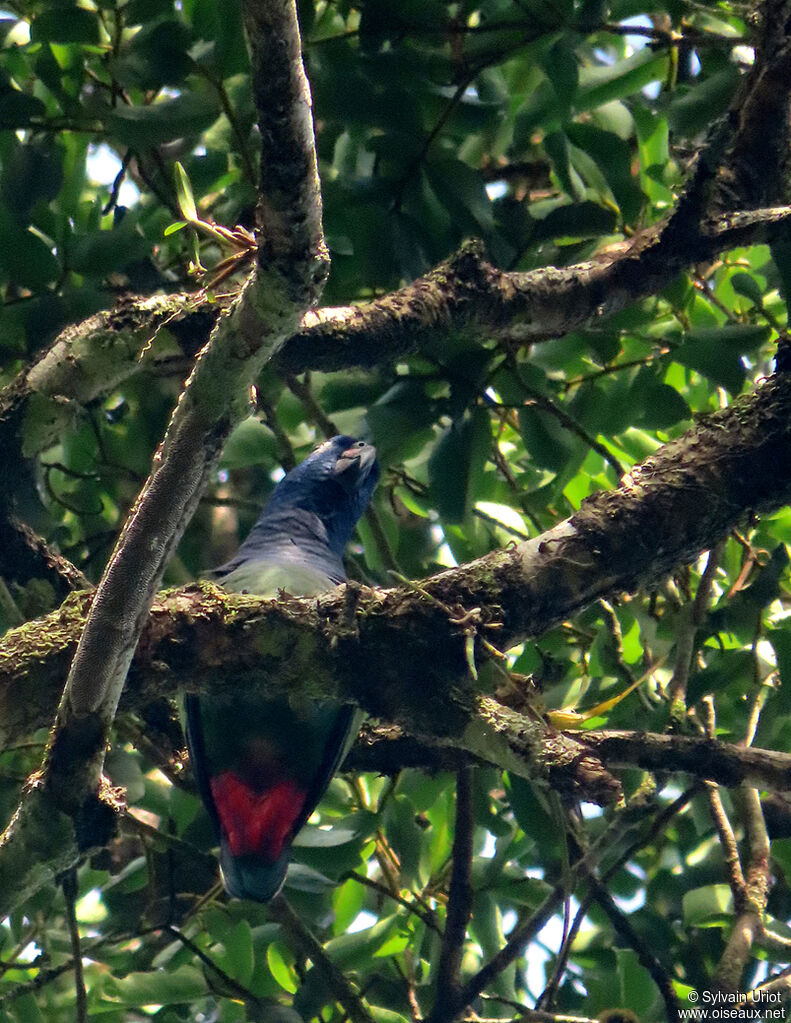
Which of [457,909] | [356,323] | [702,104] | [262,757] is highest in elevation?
[702,104]

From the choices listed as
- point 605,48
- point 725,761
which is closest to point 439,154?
point 605,48

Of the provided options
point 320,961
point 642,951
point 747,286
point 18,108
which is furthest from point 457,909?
point 18,108

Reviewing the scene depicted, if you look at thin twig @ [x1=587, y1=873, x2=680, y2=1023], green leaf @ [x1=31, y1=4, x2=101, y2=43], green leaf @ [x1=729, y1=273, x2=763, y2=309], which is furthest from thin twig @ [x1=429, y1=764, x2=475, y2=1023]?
green leaf @ [x1=31, y1=4, x2=101, y2=43]

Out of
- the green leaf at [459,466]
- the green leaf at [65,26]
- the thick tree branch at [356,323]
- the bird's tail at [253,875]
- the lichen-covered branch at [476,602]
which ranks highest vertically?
the green leaf at [65,26]

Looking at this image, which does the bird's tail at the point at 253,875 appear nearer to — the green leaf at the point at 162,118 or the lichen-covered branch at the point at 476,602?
the lichen-covered branch at the point at 476,602

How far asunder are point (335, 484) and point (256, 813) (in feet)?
4.03

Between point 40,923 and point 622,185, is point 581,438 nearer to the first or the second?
point 622,185

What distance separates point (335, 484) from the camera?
3975mm

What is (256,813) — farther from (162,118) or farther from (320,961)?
(162,118)

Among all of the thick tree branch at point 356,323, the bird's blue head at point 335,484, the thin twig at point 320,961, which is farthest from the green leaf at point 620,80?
the thin twig at point 320,961

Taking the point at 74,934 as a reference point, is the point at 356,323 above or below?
above

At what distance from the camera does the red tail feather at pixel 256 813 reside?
3207mm

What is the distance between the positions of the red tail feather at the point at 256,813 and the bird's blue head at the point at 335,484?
945mm

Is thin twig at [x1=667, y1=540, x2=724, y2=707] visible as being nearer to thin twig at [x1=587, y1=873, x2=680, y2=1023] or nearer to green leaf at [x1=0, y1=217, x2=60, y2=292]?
thin twig at [x1=587, y1=873, x2=680, y2=1023]
